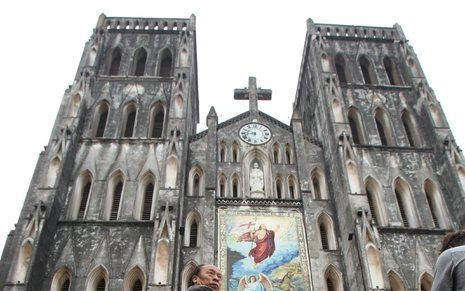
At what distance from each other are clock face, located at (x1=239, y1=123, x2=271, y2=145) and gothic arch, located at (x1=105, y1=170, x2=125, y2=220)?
5.32 m

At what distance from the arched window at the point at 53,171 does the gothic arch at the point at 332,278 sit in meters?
9.66

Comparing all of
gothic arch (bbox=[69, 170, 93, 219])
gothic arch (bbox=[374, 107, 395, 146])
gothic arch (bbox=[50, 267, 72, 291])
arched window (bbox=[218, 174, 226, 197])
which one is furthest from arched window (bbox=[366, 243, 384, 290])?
gothic arch (bbox=[69, 170, 93, 219])

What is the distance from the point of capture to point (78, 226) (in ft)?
55.1

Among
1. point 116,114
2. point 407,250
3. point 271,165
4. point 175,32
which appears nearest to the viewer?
point 407,250

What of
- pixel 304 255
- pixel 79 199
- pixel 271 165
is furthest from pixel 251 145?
pixel 79 199

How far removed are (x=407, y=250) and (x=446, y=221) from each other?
2275 mm

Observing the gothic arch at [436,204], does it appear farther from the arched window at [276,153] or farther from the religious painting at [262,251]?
the arched window at [276,153]

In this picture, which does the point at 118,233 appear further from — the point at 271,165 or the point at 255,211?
the point at 271,165

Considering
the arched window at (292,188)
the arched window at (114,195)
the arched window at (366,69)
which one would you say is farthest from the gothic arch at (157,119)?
the arched window at (366,69)

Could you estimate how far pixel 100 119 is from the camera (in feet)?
69.9

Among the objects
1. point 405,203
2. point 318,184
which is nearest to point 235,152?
point 318,184

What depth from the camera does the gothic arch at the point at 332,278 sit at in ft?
53.0

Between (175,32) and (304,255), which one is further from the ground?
(175,32)

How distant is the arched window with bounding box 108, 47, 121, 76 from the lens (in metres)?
23.7
